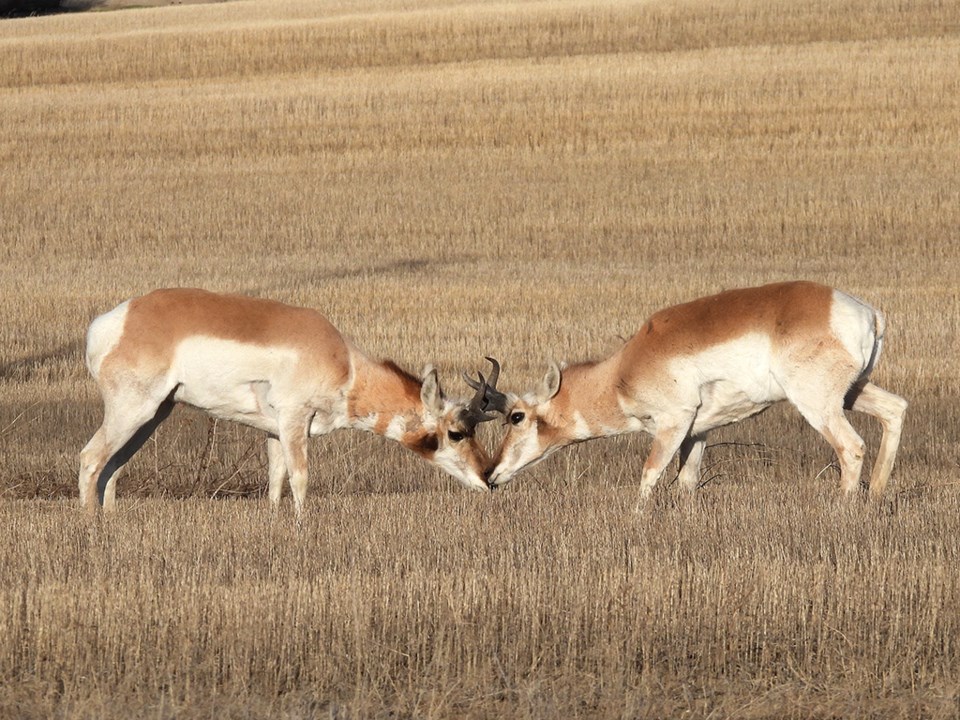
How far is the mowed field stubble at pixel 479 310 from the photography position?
271 inches

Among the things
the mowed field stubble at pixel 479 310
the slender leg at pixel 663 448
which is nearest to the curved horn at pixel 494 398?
the mowed field stubble at pixel 479 310

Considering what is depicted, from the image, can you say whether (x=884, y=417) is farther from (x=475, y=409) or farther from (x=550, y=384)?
(x=475, y=409)

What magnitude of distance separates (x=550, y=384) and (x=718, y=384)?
1330 mm

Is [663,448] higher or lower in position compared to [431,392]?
lower

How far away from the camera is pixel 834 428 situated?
10.6 m

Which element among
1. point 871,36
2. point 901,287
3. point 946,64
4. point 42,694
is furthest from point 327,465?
point 871,36

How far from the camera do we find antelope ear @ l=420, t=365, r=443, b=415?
36.1 feet

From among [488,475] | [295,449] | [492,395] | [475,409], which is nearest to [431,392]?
[475,409]

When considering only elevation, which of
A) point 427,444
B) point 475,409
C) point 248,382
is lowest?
point 427,444

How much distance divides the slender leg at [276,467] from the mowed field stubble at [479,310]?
0.71ft

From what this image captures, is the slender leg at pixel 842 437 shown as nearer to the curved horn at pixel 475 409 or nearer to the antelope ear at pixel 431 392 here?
the curved horn at pixel 475 409

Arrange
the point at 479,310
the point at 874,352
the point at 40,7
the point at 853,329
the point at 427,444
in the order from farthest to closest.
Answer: the point at 40,7 → the point at 479,310 → the point at 427,444 → the point at 874,352 → the point at 853,329

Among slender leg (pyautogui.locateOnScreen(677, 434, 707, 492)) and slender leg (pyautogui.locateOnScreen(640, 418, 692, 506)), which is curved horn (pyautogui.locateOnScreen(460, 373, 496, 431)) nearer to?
slender leg (pyautogui.locateOnScreen(640, 418, 692, 506))

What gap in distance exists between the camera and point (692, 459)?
11.5 meters
